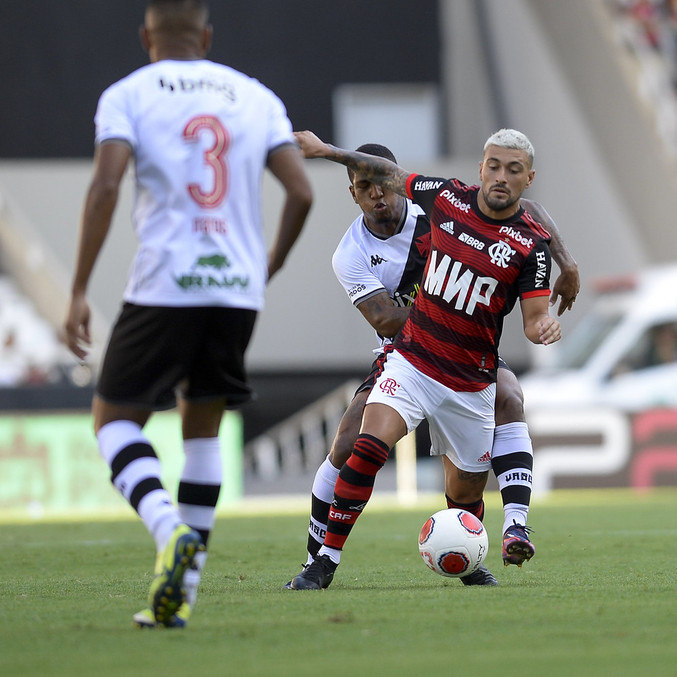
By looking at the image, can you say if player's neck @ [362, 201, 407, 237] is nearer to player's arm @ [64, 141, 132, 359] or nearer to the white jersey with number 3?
the white jersey with number 3

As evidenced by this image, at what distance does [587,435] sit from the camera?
15430mm

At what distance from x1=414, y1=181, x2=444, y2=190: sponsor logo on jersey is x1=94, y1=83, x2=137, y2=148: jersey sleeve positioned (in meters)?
2.05

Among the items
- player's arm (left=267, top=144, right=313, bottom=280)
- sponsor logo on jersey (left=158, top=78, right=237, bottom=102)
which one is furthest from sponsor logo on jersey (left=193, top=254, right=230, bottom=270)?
sponsor logo on jersey (left=158, top=78, right=237, bottom=102)

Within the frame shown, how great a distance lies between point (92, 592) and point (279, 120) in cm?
221

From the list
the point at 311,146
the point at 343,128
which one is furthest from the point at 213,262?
the point at 343,128

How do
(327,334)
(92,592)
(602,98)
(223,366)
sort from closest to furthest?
(223,366)
(92,592)
(602,98)
(327,334)

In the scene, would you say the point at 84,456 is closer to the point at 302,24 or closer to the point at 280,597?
the point at 280,597

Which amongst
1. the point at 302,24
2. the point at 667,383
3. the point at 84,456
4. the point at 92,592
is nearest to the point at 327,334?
the point at 302,24

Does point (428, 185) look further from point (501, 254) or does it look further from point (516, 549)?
point (516, 549)

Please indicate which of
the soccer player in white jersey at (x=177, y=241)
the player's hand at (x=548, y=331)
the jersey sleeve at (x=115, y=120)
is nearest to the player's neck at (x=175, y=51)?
the soccer player in white jersey at (x=177, y=241)

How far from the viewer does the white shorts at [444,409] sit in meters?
5.86

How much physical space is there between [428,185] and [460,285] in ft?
1.86

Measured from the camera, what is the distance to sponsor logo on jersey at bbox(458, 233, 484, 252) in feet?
19.0

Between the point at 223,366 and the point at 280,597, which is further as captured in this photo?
the point at 280,597
